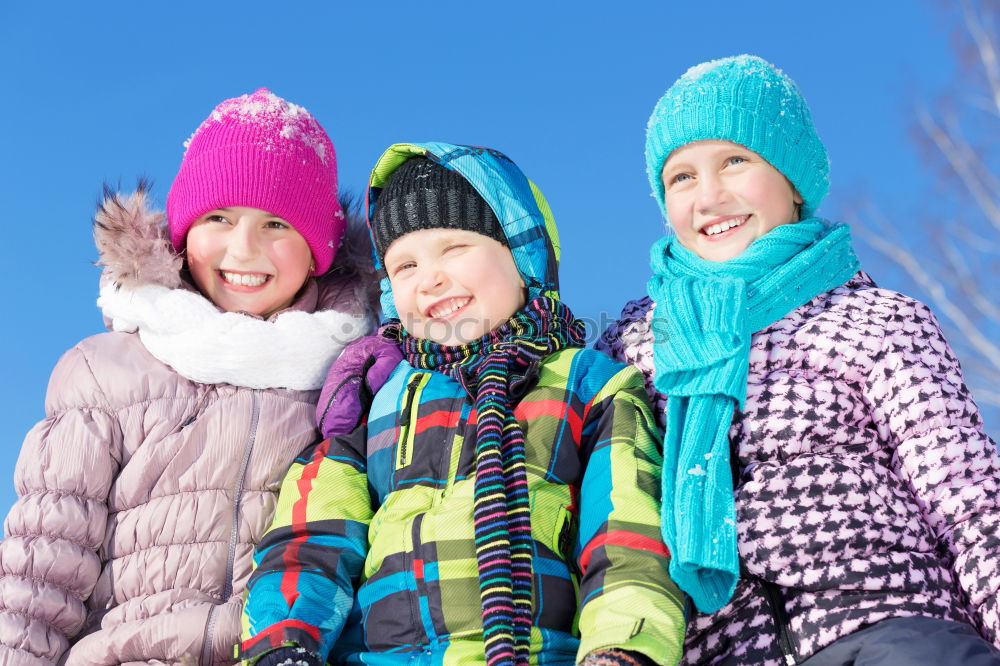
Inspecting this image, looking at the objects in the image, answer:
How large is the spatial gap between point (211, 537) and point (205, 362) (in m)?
0.57

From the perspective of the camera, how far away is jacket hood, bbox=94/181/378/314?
352 centimetres

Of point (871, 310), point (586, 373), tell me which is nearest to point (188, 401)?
point (586, 373)

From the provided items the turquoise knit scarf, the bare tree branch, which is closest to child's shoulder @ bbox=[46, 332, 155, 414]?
the turquoise knit scarf

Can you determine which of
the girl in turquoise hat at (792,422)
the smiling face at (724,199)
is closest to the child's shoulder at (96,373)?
the girl in turquoise hat at (792,422)

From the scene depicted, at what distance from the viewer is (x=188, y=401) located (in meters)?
3.40

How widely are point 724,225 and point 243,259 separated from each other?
1620 mm

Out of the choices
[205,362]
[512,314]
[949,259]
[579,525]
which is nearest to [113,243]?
[205,362]

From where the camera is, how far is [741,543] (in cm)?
273

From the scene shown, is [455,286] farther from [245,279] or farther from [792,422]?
[792,422]

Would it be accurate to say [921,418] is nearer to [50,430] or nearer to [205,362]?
[205,362]

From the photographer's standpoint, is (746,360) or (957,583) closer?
(957,583)

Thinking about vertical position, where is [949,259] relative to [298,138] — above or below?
above

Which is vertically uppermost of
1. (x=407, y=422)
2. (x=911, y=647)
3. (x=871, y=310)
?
(x=871, y=310)

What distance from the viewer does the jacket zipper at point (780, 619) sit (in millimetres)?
2625
